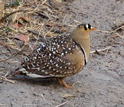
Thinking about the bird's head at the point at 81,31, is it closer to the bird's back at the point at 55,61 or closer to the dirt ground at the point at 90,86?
the bird's back at the point at 55,61

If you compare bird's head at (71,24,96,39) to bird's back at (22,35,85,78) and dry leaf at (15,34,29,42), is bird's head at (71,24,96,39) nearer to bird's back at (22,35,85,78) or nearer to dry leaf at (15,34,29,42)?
bird's back at (22,35,85,78)

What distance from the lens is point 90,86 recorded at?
563 cm

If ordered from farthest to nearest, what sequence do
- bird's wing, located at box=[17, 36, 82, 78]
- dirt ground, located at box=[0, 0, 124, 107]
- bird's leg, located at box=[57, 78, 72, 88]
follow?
bird's leg, located at box=[57, 78, 72, 88] → bird's wing, located at box=[17, 36, 82, 78] → dirt ground, located at box=[0, 0, 124, 107]

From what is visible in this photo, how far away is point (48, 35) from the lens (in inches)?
269

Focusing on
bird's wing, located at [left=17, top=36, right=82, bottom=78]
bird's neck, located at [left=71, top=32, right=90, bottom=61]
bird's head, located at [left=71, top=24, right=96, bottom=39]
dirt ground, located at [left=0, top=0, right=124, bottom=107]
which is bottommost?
dirt ground, located at [left=0, top=0, right=124, bottom=107]

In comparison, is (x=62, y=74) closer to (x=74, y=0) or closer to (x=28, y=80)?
(x=28, y=80)

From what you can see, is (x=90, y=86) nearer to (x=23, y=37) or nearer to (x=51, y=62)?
(x=51, y=62)

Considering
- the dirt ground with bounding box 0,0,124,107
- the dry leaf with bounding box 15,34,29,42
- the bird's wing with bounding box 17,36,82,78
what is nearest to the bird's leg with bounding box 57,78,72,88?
the dirt ground with bounding box 0,0,124,107

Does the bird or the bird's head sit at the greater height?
the bird's head

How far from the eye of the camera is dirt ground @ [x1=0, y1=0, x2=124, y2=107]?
16.7 feet

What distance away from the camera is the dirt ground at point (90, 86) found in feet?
16.7

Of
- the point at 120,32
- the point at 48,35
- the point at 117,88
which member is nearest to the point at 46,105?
the point at 117,88

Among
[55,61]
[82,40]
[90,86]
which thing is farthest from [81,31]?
[90,86]

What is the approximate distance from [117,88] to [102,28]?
196 centimetres
